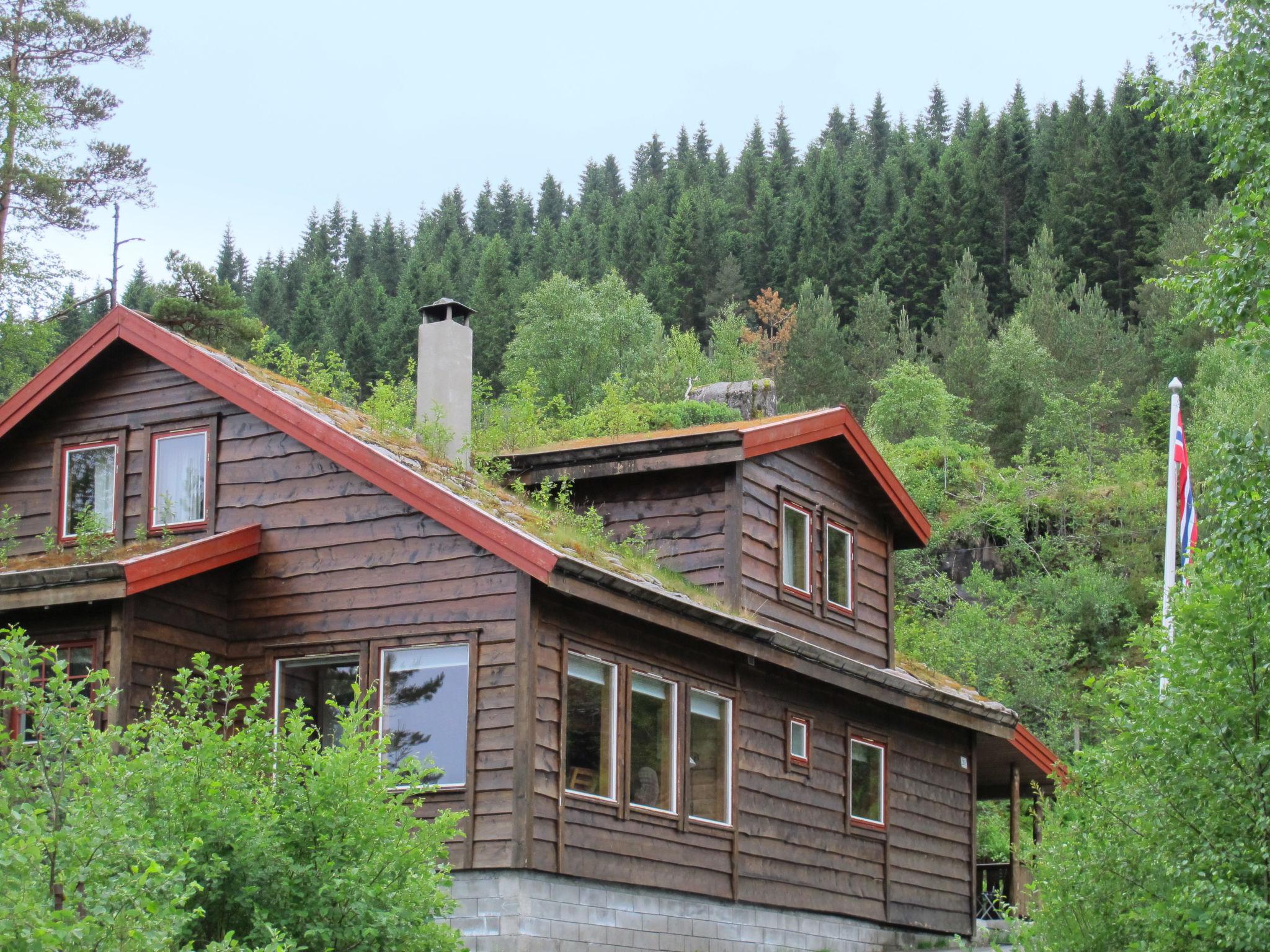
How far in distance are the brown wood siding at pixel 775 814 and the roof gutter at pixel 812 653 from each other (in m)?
0.55

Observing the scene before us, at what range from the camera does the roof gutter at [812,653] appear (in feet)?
52.4

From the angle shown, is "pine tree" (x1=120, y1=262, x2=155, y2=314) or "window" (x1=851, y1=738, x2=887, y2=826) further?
"pine tree" (x1=120, y1=262, x2=155, y2=314)

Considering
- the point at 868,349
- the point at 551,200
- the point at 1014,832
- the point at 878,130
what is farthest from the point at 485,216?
the point at 1014,832

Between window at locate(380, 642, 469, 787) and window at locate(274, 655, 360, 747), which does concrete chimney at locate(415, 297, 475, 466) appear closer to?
window at locate(274, 655, 360, 747)

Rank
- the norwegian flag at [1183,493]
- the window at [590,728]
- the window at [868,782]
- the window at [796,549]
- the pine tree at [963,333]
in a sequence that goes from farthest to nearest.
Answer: the pine tree at [963,333] → the norwegian flag at [1183,493] → the window at [868,782] → the window at [796,549] → the window at [590,728]

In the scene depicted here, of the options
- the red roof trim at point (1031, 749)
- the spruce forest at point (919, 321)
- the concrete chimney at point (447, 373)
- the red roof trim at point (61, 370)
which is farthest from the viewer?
the spruce forest at point (919, 321)

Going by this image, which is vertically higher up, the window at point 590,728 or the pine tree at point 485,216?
the pine tree at point 485,216

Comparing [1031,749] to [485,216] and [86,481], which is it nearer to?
[86,481]

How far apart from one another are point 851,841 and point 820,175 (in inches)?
3561

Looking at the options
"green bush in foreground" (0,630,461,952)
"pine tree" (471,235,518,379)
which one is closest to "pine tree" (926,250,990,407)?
"pine tree" (471,235,518,379)

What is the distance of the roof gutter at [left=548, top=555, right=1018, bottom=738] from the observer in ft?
52.4

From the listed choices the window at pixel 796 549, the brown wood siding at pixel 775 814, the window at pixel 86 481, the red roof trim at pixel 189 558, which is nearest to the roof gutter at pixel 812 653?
the brown wood siding at pixel 775 814

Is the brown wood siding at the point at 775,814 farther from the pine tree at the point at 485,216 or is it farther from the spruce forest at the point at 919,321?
the pine tree at the point at 485,216

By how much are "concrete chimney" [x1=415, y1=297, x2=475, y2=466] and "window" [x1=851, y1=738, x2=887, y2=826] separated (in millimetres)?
6950
